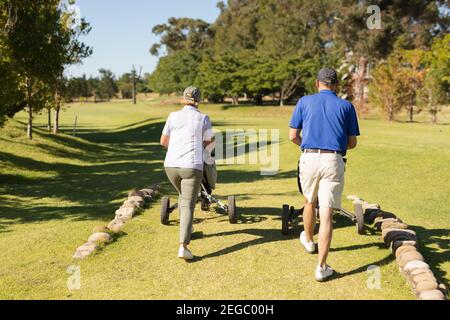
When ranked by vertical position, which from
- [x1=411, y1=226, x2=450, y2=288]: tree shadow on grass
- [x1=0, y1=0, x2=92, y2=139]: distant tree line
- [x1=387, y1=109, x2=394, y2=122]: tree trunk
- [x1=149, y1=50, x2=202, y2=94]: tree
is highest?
[x1=149, y1=50, x2=202, y2=94]: tree

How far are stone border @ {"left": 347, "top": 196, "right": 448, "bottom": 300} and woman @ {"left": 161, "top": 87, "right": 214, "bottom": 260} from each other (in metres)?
2.94

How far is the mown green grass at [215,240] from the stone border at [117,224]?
0.61 ft

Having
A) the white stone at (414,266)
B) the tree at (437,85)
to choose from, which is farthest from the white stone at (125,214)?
the tree at (437,85)

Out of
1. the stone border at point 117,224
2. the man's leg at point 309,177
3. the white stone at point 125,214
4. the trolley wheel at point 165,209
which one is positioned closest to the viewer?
the man's leg at point 309,177

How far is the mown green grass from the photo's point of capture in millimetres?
5762

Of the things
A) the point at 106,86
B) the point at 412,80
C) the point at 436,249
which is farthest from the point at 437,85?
the point at 106,86

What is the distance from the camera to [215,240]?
25.2 ft

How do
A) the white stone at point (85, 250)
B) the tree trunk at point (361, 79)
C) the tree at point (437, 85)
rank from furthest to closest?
1. the tree trunk at point (361, 79)
2. the tree at point (437, 85)
3. the white stone at point (85, 250)

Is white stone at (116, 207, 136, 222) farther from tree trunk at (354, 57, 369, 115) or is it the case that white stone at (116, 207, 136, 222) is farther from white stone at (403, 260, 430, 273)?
tree trunk at (354, 57, 369, 115)

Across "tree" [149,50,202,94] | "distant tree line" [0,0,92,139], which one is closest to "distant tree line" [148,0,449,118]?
"tree" [149,50,202,94]

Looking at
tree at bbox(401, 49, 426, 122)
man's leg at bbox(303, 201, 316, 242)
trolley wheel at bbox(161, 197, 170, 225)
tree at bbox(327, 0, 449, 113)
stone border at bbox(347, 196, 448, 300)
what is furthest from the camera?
tree at bbox(327, 0, 449, 113)

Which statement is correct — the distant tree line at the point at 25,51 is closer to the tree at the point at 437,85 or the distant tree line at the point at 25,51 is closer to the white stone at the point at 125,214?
the white stone at the point at 125,214

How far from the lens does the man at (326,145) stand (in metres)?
5.90
